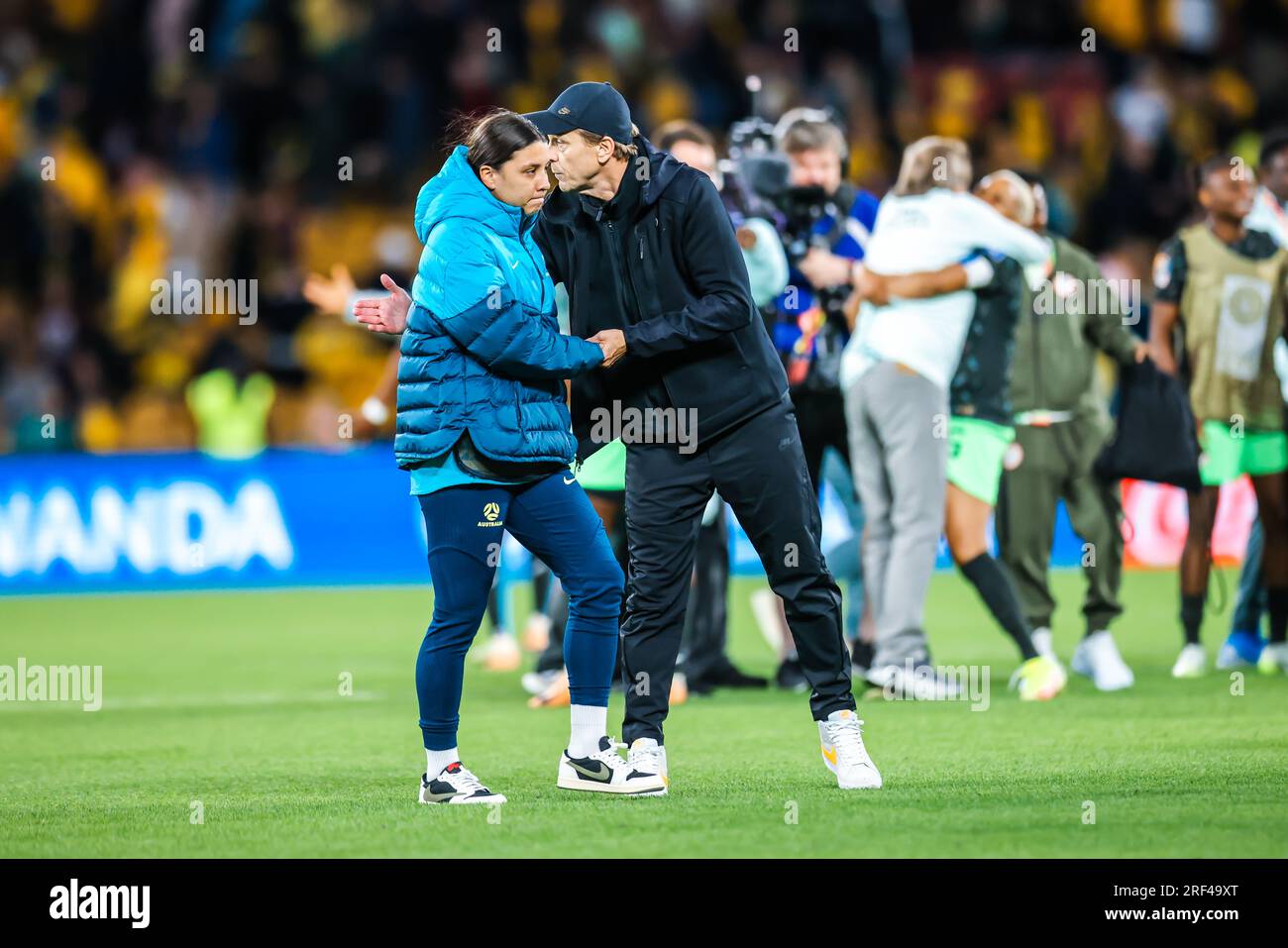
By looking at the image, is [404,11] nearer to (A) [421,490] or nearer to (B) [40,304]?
(B) [40,304]

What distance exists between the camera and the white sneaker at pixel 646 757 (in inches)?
271

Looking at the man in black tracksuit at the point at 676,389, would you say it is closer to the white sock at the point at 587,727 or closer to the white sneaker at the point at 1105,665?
the white sock at the point at 587,727

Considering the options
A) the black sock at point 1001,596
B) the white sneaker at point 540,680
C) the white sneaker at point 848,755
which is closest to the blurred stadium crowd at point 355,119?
the white sneaker at point 540,680

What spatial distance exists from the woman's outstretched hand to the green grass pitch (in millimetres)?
1629

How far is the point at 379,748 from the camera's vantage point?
841 centimetres

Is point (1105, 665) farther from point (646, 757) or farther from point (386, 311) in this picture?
point (386, 311)

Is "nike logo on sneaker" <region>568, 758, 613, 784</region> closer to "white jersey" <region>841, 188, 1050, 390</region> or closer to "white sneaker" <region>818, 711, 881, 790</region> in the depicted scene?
"white sneaker" <region>818, 711, 881, 790</region>

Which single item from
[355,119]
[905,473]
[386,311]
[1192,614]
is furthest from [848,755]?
[355,119]

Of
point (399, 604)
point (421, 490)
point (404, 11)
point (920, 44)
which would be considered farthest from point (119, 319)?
point (421, 490)

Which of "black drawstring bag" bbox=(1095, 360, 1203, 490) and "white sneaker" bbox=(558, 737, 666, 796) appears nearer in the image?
"white sneaker" bbox=(558, 737, 666, 796)

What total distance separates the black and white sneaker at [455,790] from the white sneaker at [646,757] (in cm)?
47

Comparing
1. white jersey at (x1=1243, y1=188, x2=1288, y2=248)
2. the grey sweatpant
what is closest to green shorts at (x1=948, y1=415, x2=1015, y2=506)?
the grey sweatpant

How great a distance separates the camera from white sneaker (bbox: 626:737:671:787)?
271 inches
